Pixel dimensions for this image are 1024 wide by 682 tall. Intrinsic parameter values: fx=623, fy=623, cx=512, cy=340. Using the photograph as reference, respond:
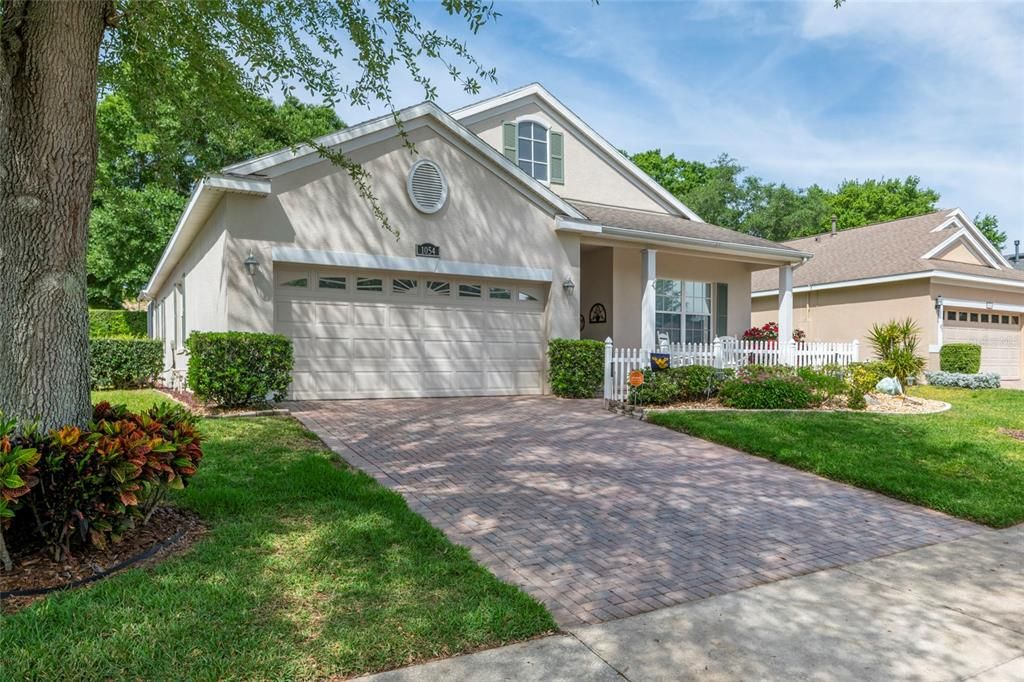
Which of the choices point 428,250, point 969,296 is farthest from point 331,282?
point 969,296

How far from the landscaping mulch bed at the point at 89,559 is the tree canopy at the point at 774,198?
35339 millimetres

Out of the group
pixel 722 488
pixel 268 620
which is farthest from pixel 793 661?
pixel 722 488

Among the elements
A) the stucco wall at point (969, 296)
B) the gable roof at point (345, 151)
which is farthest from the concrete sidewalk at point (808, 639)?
the stucco wall at point (969, 296)

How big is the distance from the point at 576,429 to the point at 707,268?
31.3ft

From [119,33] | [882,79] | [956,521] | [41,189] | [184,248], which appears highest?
[882,79]

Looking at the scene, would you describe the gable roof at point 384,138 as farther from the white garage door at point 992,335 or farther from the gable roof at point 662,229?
the white garage door at point 992,335

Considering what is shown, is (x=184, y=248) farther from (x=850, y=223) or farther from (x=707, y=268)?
(x=850, y=223)

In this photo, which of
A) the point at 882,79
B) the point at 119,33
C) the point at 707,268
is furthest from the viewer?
the point at 707,268

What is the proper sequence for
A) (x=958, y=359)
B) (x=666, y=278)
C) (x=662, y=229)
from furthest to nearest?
(x=958, y=359) < (x=666, y=278) < (x=662, y=229)

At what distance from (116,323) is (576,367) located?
2262 cm

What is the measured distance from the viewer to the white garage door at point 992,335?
61.7 feet

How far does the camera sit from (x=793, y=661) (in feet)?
9.59

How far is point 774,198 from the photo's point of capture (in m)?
36.4

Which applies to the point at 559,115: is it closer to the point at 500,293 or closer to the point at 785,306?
the point at 500,293
